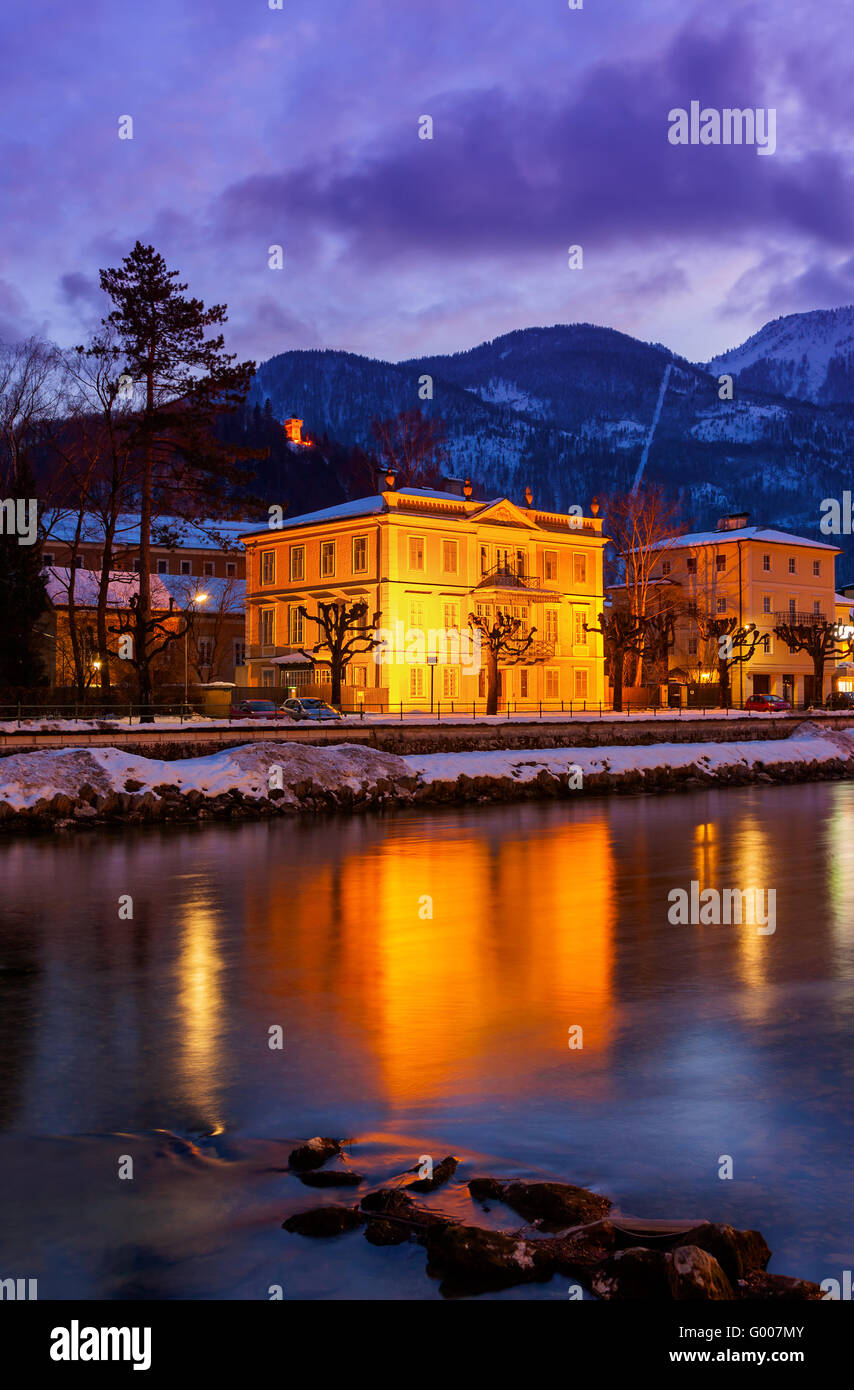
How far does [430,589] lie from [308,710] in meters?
15.7

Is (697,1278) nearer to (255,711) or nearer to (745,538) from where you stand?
(255,711)

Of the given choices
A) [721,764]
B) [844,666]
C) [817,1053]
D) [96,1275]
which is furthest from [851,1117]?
[844,666]

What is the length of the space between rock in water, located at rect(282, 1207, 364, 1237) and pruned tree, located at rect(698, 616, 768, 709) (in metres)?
71.3

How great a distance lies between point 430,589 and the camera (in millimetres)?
65312

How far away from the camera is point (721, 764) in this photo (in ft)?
171

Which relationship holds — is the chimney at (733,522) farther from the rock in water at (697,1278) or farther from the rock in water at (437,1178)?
the rock in water at (697,1278)

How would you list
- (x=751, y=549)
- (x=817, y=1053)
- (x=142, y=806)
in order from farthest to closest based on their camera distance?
(x=751, y=549), (x=142, y=806), (x=817, y=1053)

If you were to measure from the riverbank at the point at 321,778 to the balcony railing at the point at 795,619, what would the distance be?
36994 millimetres

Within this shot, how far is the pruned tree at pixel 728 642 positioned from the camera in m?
77.8

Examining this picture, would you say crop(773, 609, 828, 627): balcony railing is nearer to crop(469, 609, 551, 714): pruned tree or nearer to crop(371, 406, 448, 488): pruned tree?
crop(371, 406, 448, 488): pruned tree

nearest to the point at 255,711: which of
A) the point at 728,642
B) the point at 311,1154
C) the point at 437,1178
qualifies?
the point at 311,1154

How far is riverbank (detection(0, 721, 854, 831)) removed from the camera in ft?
109
